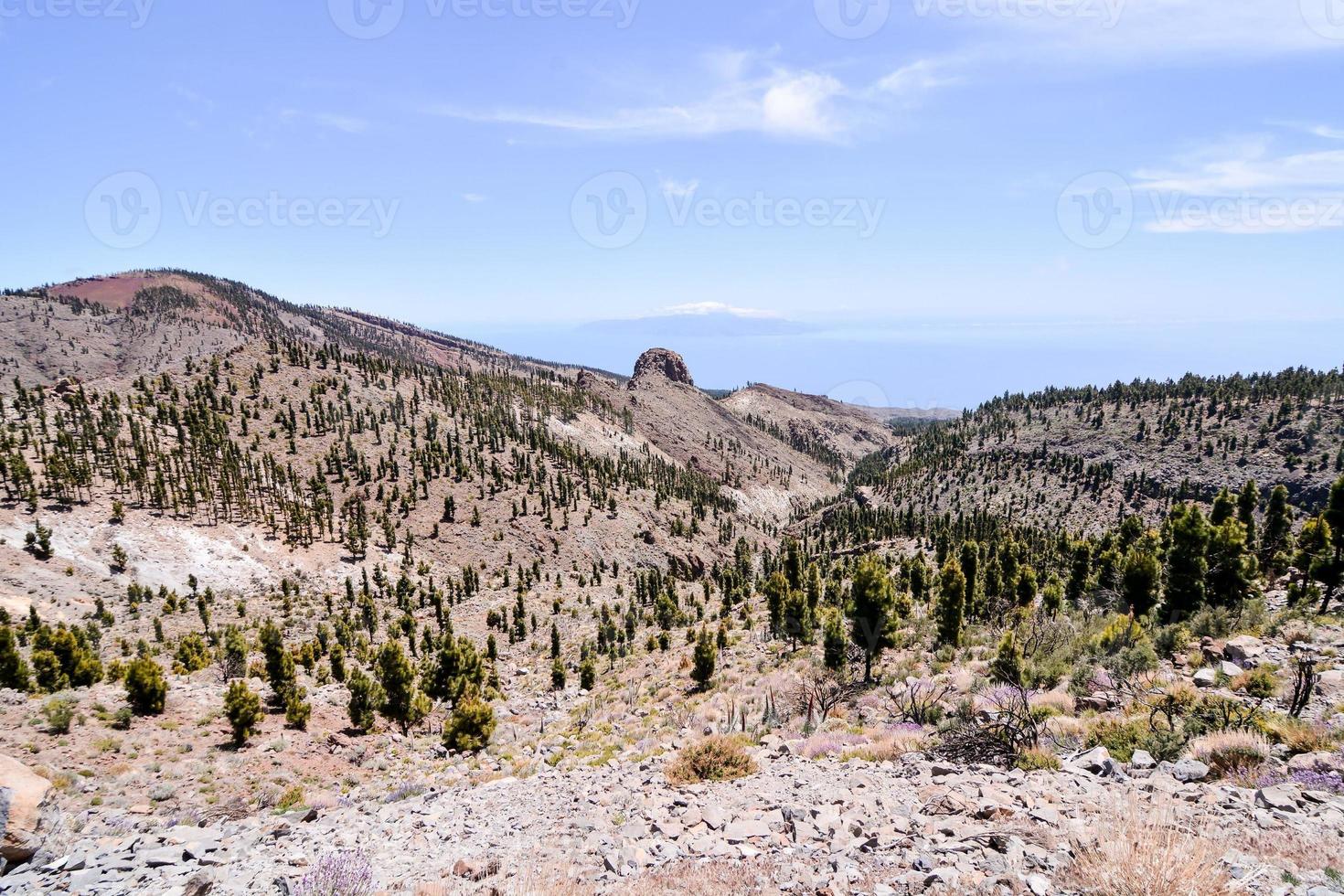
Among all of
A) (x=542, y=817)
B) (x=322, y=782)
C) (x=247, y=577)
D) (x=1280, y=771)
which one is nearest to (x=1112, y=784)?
(x=1280, y=771)

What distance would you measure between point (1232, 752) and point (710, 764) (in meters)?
11.7

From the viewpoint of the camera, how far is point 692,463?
599ft

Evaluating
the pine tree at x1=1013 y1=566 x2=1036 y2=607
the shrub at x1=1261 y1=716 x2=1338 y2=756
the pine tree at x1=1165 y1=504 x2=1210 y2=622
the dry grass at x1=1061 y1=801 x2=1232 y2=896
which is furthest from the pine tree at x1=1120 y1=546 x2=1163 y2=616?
the dry grass at x1=1061 y1=801 x2=1232 y2=896

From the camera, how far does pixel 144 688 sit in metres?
23.8

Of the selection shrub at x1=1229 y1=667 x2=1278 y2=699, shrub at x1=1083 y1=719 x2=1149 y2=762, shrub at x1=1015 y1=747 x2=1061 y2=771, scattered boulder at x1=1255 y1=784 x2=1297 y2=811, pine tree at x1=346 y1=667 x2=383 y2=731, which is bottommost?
pine tree at x1=346 y1=667 x2=383 y2=731

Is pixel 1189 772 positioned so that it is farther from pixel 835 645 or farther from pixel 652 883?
pixel 835 645

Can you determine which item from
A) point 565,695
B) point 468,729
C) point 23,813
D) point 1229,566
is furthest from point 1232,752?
point 565,695

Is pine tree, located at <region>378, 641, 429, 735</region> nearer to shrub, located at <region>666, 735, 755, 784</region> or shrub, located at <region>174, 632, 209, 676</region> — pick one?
shrub, located at <region>174, 632, 209, 676</region>

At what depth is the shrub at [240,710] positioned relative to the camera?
22.8m

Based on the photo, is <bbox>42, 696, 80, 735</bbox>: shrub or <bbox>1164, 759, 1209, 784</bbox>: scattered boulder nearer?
<bbox>1164, 759, 1209, 784</bbox>: scattered boulder

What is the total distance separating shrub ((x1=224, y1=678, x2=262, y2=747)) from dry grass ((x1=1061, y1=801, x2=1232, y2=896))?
91.5 ft

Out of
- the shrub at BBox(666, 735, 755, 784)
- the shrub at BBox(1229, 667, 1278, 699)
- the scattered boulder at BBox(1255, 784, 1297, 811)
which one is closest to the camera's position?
the scattered boulder at BBox(1255, 784, 1297, 811)

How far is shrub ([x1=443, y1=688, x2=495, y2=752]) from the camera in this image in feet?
85.0

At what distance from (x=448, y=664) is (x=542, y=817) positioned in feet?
72.6
